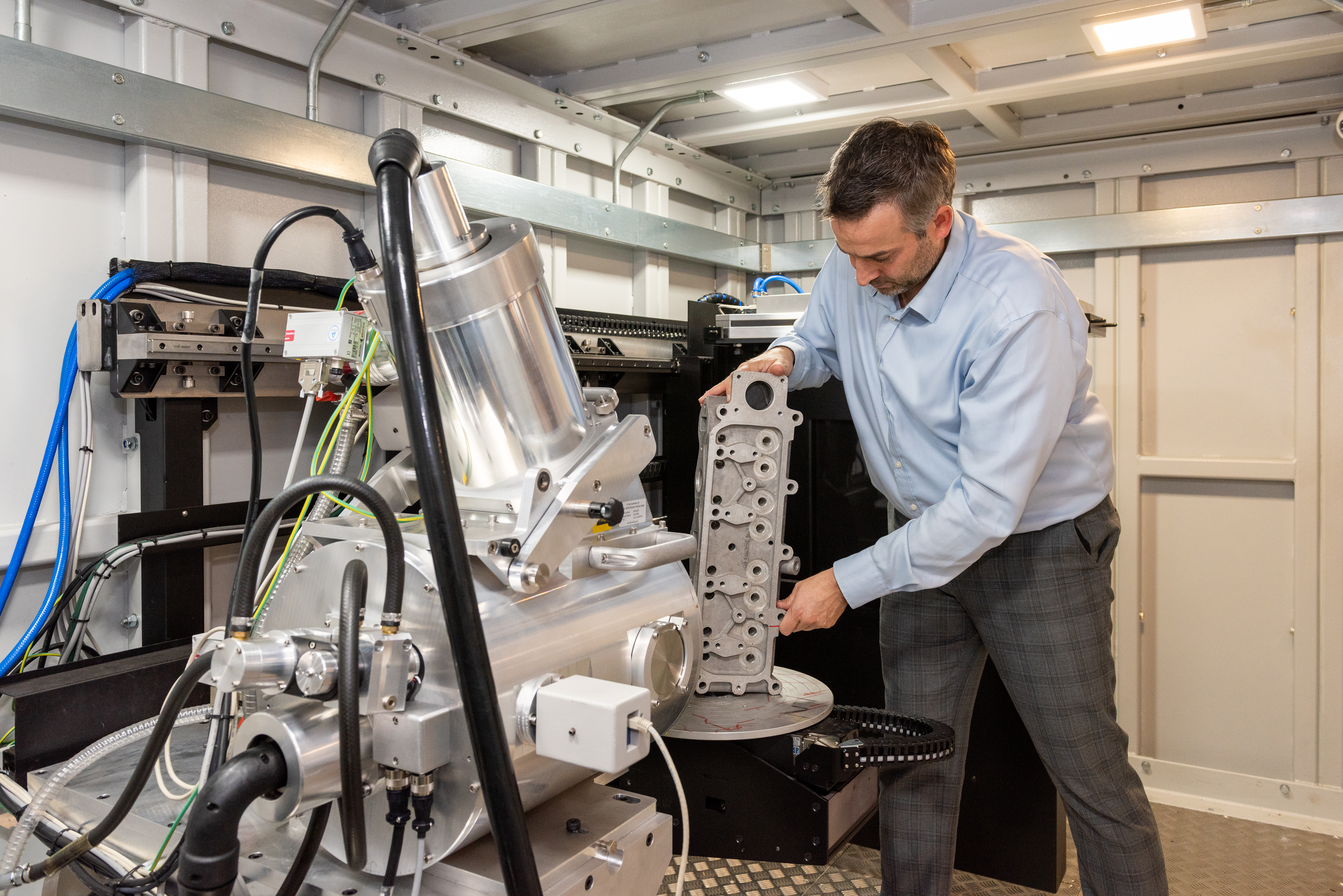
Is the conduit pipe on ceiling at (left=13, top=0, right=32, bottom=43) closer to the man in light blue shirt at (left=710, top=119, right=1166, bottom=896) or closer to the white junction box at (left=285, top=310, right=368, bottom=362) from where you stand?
the white junction box at (left=285, top=310, right=368, bottom=362)

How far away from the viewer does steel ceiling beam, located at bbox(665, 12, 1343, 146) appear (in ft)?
6.36

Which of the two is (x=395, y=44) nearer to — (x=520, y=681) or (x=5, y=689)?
(x=5, y=689)

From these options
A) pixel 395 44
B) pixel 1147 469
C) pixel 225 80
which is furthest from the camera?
pixel 1147 469

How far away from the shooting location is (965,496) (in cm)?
131

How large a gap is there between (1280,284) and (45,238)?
2976mm

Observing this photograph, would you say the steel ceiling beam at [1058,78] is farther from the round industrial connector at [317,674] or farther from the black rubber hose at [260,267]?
the round industrial connector at [317,674]

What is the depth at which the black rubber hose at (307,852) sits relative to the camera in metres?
0.71

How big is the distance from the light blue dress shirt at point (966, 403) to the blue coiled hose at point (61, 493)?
3.68 ft

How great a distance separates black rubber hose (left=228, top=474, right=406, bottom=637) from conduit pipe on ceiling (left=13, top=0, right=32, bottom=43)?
103 centimetres

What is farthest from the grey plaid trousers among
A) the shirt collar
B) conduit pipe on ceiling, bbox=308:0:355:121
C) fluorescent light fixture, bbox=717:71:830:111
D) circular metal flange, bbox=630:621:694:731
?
conduit pipe on ceiling, bbox=308:0:355:121

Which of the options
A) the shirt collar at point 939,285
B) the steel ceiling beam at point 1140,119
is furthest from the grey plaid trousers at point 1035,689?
the steel ceiling beam at point 1140,119

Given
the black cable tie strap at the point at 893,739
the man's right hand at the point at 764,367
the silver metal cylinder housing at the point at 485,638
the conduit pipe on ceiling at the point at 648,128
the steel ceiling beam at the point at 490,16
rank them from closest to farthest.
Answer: the silver metal cylinder housing at the point at 485,638 < the black cable tie strap at the point at 893,739 < the man's right hand at the point at 764,367 < the steel ceiling beam at the point at 490,16 < the conduit pipe on ceiling at the point at 648,128

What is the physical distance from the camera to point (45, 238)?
1396 mm

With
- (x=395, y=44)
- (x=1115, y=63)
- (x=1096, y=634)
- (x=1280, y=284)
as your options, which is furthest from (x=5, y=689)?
(x=1280, y=284)
